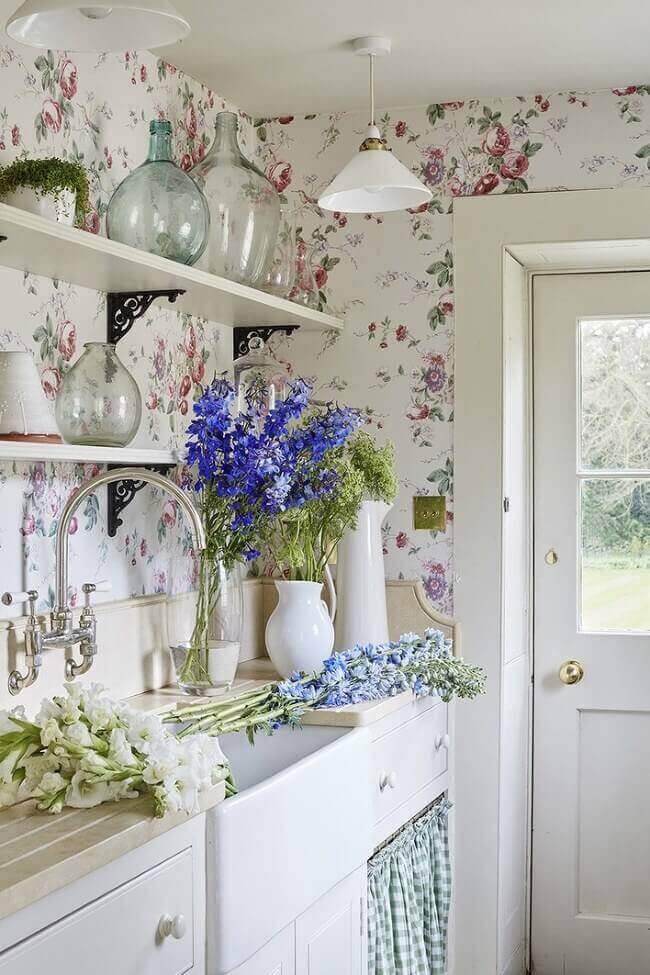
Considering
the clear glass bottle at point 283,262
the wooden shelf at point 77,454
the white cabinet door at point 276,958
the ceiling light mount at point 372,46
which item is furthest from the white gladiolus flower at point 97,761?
the ceiling light mount at point 372,46

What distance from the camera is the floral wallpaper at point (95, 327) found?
224 cm

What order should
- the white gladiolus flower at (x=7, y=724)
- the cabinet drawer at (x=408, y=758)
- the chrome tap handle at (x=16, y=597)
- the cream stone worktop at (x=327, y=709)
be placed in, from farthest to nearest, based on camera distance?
the cabinet drawer at (x=408, y=758), the cream stone worktop at (x=327, y=709), the chrome tap handle at (x=16, y=597), the white gladiolus flower at (x=7, y=724)

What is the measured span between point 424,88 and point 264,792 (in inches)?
75.2

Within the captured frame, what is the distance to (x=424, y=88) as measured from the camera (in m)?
2.99

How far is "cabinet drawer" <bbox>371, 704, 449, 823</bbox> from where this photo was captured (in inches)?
96.7

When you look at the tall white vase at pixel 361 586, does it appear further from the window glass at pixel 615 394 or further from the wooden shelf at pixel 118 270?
the window glass at pixel 615 394

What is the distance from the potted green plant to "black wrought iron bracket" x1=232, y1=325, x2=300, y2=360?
1.07 metres

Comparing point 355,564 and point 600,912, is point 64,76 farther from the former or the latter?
point 600,912

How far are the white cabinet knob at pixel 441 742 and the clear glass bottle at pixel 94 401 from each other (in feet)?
3.76

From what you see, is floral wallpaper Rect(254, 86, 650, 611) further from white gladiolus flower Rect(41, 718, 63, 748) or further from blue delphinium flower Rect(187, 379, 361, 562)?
white gladiolus flower Rect(41, 718, 63, 748)

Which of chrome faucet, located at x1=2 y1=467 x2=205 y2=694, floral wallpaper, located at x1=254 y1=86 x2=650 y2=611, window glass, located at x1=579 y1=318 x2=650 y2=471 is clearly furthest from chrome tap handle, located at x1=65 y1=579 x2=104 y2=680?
window glass, located at x1=579 y1=318 x2=650 y2=471

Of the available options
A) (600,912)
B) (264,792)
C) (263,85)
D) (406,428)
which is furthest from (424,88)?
(600,912)

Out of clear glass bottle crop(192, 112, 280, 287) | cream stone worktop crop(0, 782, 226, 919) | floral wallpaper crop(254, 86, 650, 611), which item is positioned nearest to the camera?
cream stone worktop crop(0, 782, 226, 919)

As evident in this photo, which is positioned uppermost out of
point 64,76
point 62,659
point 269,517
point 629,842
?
point 64,76
